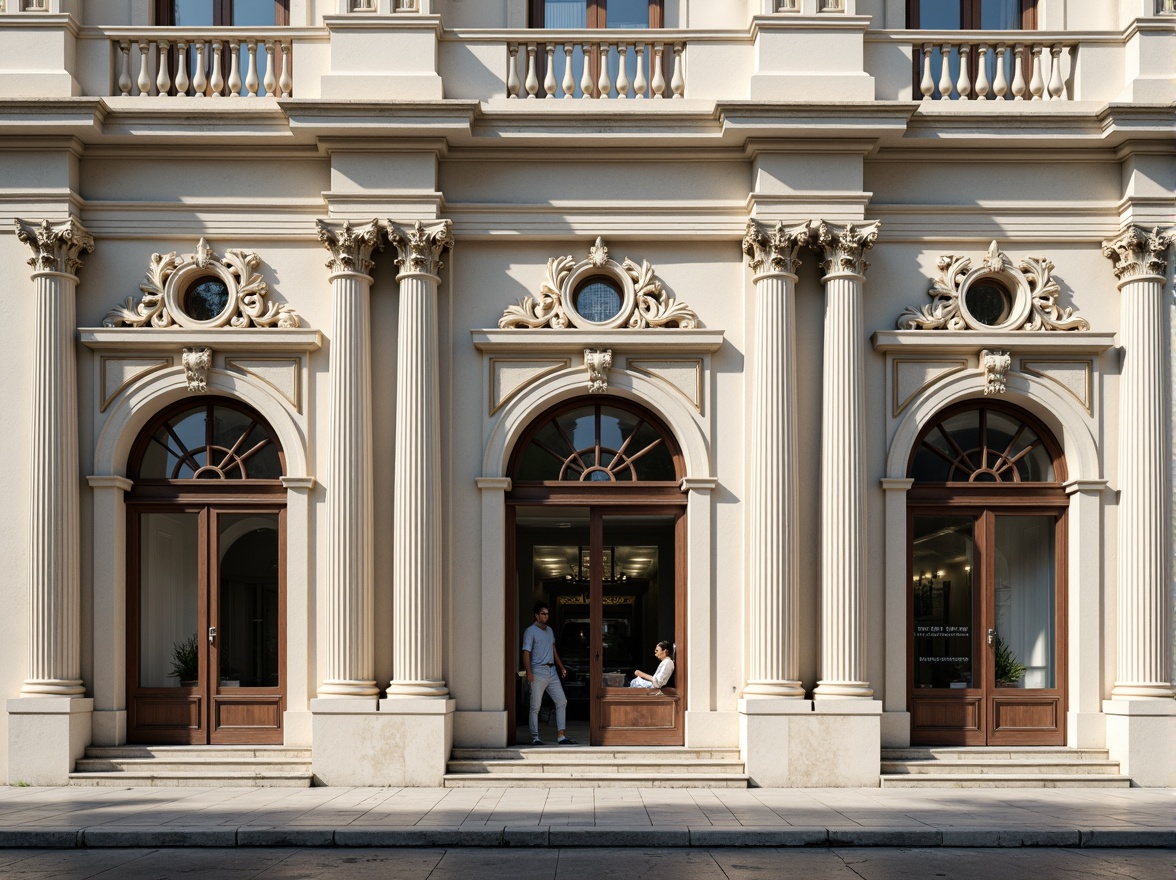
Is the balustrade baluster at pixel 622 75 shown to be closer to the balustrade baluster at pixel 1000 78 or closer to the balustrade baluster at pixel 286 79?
the balustrade baluster at pixel 286 79

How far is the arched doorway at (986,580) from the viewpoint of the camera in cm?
1578

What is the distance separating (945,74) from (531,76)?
5114 millimetres

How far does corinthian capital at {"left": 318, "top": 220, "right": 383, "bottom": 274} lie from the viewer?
15.3m

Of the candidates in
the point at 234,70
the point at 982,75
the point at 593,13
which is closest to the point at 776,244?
the point at 982,75

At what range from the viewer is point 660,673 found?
15742mm

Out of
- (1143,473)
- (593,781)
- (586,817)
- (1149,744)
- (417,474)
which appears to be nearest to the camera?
(586,817)

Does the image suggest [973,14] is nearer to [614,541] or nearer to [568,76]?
[568,76]

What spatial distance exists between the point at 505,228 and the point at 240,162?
3.39 metres

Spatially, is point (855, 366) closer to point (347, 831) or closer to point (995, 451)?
point (995, 451)

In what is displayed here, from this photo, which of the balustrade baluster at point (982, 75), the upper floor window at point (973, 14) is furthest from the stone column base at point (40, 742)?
the upper floor window at point (973, 14)

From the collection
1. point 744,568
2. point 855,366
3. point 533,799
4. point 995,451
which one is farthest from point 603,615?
point 995,451

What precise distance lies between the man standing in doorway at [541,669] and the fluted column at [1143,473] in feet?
21.9

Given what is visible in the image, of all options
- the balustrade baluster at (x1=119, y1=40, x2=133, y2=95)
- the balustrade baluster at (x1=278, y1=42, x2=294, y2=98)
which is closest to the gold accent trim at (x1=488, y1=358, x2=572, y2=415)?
the balustrade baluster at (x1=278, y1=42, x2=294, y2=98)

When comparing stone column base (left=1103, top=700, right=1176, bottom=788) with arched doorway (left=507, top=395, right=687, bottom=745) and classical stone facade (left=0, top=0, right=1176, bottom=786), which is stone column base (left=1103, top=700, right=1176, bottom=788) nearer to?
classical stone facade (left=0, top=0, right=1176, bottom=786)
